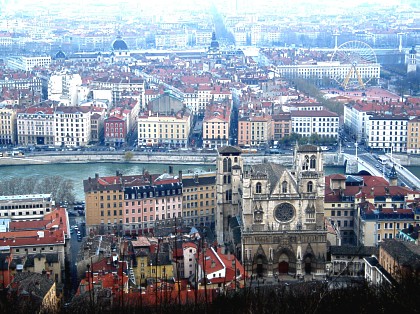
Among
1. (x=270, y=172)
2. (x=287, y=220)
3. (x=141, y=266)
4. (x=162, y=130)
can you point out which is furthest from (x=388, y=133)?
(x=141, y=266)

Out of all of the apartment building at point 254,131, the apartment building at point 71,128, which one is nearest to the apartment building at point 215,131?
the apartment building at point 254,131

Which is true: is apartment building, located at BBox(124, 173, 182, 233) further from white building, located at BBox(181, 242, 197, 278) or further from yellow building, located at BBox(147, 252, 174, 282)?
yellow building, located at BBox(147, 252, 174, 282)

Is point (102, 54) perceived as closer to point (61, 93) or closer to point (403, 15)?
point (61, 93)

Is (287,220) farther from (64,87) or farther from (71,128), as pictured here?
(64,87)

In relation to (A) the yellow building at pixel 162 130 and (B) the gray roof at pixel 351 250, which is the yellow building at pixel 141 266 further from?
(A) the yellow building at pixel 162 130

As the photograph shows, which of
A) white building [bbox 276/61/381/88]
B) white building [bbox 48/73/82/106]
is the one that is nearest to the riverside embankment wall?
white building [bbox 48/73/82/106]

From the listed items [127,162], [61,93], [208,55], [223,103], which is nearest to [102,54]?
[208,55]

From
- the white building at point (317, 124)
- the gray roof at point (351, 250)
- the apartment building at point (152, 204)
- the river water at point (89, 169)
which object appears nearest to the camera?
the gray roof at point (351, 250)
